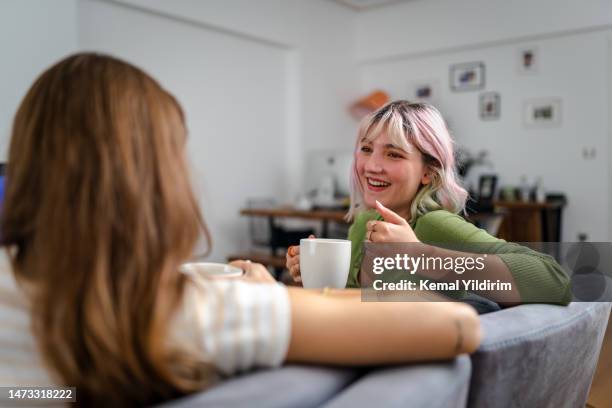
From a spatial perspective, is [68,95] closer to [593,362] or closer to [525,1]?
[593,362]

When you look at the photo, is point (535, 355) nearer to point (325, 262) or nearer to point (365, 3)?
point (325, 262)

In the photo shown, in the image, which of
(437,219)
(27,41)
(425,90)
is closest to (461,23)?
(425,90)

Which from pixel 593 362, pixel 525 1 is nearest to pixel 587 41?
pixel 525 1

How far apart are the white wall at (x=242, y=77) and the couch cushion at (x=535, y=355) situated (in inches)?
157

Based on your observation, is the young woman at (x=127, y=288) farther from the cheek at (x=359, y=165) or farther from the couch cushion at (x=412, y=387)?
the cheek at (x=359, y=165)

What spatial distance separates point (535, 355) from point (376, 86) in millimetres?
6597

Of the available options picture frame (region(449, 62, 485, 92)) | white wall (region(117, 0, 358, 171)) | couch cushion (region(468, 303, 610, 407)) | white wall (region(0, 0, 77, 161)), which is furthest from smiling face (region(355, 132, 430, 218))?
picture frame (region(449, 62, 485, 92))

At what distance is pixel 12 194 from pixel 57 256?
11cm

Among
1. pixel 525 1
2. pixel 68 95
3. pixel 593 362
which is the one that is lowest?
pixel 593 362

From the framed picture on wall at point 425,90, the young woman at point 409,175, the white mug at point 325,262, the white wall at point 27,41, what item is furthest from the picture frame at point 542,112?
the white mug at point 325,262

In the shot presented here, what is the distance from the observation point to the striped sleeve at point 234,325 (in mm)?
682

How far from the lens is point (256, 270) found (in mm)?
1095

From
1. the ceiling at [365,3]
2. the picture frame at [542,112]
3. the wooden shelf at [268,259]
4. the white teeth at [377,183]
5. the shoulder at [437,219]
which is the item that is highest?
the ceiling at [365,3]

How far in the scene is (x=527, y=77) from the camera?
6.02 metres
